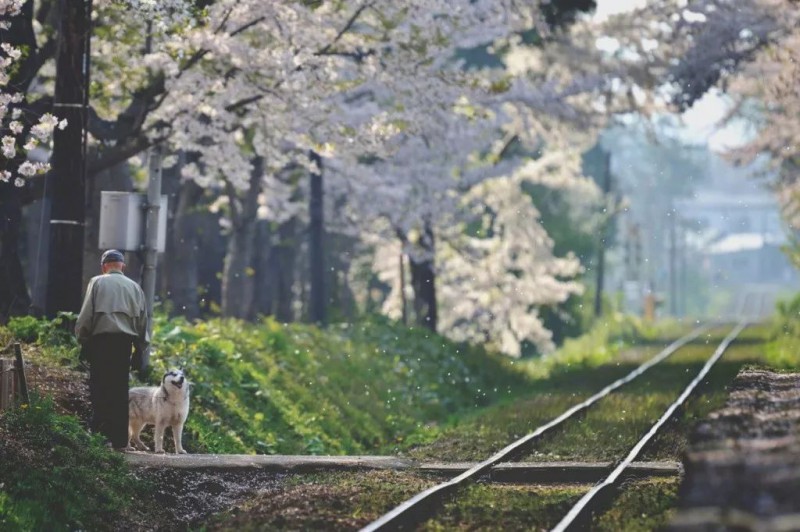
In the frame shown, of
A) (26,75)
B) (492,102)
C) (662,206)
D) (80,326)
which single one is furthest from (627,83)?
(662,206)

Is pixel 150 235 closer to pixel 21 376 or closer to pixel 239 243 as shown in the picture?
pixel 21 376

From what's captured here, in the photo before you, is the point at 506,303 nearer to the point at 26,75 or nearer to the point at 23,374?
the point at 26,75

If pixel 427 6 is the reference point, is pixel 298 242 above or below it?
below

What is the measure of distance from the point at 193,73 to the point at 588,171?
7156cm

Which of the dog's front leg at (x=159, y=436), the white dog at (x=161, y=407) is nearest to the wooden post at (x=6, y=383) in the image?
the white dog at (x=161, y=407)

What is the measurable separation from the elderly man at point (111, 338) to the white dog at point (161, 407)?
439 mm

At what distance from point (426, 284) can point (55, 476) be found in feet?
103

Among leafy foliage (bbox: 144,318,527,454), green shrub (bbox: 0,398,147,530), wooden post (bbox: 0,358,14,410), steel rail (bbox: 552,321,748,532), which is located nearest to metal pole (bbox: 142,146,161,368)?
leafy foliage (bbox: 144,318,527,454)

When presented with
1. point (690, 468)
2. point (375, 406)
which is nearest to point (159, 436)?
point (690, 468)

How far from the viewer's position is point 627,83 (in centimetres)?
3844

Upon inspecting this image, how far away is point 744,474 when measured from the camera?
8578 mm

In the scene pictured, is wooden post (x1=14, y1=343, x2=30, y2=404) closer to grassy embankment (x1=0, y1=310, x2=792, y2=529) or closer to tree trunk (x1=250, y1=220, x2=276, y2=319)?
grassy embankment (x1=0, y1=310, x2=792, y2=529)

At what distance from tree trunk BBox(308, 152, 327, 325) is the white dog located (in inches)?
806

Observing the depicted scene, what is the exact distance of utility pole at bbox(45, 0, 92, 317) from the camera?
62.1 ft
